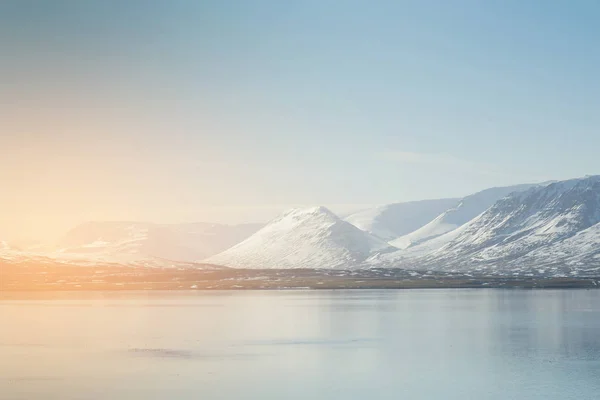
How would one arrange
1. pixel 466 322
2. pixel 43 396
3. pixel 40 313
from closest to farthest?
pixel 43 396 < pixel 466 322 < pixel 40 313

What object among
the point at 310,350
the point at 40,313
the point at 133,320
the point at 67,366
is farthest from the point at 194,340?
the point at 40,313

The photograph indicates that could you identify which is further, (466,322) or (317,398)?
(466,322)

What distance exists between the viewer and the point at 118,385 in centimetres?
6009

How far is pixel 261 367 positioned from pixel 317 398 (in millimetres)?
14888

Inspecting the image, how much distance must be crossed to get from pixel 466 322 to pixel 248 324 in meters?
28.1

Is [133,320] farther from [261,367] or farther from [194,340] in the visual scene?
[261,367]

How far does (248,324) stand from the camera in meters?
112

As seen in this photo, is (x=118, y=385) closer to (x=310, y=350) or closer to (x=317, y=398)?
(x=317, y=398)

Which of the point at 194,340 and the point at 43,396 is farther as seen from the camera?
the point at 194,340

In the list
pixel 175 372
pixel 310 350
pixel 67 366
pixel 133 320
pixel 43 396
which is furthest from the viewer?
pixel 133 320

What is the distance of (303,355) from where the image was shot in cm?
7744

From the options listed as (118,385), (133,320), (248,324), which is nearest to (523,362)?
(118,385)

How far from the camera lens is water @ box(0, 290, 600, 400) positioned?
57.9 metres

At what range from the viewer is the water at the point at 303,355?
57906 millimetres
